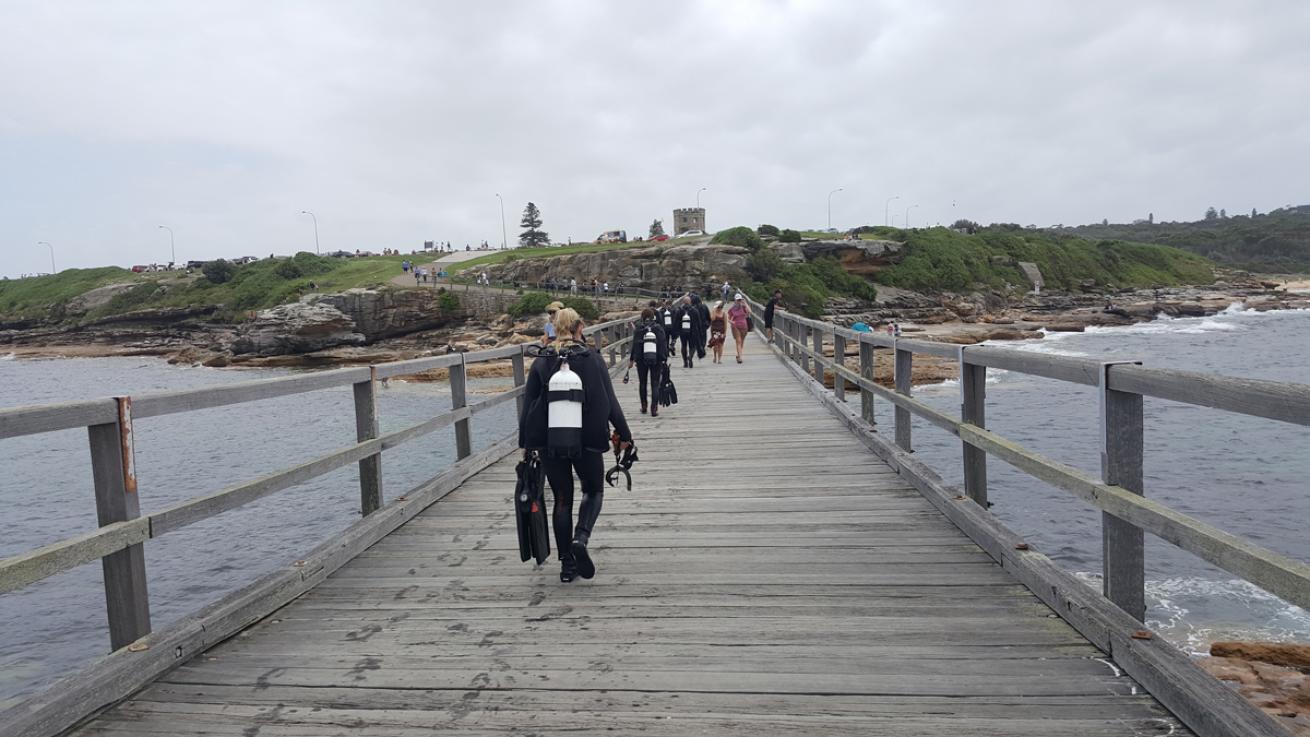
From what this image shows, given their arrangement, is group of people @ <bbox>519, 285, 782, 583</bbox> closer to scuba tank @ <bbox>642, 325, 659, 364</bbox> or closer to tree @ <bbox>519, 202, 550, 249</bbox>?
scuba tank @ <bbox>642, 325, 659, 364</bbox>

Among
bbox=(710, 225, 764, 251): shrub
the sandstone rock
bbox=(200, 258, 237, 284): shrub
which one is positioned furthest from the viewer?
bbox=(200, 258, 237, 284): shrub

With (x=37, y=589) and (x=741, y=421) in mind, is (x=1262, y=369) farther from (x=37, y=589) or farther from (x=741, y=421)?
(x=37, y=589)

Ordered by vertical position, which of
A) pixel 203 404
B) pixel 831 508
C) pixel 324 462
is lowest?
pixel 831 508

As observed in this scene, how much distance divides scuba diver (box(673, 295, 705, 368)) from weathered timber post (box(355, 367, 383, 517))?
13.4 m

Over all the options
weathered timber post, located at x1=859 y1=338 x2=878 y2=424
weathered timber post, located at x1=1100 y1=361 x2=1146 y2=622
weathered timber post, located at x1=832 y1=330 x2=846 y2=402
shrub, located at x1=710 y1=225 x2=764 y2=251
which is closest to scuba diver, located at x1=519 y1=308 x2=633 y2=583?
weathered timber post, located at x1=1100 y1=361 x2=1146 y2=622

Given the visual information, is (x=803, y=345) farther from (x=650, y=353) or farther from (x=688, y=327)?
(x=650, y=353)

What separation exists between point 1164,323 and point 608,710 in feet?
238

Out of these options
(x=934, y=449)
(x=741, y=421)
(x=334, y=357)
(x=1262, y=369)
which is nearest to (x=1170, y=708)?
(x=741, y=421)

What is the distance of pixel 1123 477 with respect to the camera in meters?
3.54

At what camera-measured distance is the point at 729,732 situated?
10.3 ft

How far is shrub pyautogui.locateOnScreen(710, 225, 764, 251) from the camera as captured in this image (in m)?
76.0

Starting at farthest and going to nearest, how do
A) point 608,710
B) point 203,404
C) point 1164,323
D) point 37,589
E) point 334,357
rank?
1. point 1164,323
2. point 334,357
3. point 37,589
4. point 203,404
5. point 608,710

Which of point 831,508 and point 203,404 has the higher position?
point 203,404

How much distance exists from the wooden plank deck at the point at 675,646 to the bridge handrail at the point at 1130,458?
0.49 m
